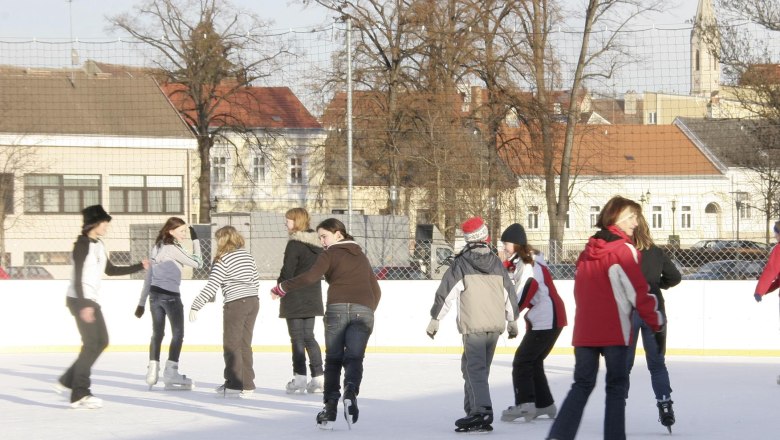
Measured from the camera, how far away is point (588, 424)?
7.95 metres

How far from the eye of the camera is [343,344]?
25.9 feet

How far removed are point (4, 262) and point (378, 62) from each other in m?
13.7

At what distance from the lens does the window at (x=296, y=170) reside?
28.3 meters

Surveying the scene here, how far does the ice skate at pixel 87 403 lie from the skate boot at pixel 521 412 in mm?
3100

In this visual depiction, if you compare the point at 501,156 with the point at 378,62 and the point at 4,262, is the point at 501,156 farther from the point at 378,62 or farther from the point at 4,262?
the point at 4,262

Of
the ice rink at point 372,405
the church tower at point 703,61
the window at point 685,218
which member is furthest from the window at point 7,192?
the church tower at point 703,61

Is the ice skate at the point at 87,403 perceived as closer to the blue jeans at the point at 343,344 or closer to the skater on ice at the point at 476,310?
the blue jeans at the point at 343,344

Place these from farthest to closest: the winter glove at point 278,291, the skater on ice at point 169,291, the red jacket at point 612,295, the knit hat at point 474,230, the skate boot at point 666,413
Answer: the skater on ice at point 169,291 → the winter glove at point 278,291 → the knit hat at point 474,230 → the skate boot at point 666,413 → the red jacket at point 612,295

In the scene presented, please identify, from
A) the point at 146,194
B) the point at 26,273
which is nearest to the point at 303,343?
the point at 26,273

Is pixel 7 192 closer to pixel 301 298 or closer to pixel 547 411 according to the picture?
pixel 301 298

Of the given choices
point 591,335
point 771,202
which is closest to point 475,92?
point 771,202

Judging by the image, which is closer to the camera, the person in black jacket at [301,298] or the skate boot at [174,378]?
the person in black jacket at [301,298]

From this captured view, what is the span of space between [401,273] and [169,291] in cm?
526

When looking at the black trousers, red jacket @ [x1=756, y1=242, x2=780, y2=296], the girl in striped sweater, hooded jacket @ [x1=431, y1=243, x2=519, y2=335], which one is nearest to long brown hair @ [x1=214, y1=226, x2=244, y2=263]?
the girl in striped sweater
